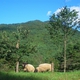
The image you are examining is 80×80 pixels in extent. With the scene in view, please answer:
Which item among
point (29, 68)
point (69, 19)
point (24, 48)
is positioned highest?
point (69, 19)

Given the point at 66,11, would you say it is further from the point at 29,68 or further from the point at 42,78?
the point at 42,78

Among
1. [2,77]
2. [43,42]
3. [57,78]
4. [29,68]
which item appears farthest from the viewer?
[43,42]

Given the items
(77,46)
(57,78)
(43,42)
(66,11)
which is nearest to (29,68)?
(66,11)

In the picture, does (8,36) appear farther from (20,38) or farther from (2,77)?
(2,77)

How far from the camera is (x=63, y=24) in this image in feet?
76.6

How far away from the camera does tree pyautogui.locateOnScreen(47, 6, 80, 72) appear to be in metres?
23.3

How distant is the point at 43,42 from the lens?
9081 cm

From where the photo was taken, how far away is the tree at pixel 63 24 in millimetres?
23312

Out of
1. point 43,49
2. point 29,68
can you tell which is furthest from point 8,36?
point 43,49

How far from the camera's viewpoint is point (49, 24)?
24172 mm

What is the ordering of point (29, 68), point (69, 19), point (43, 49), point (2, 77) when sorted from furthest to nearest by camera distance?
point (43, 49)
point (29, 68)
point (69, 19)
point (2, 77)

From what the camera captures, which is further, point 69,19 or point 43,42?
point 43,42

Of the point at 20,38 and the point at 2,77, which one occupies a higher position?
the point at 20,38

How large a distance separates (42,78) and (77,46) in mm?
36955
